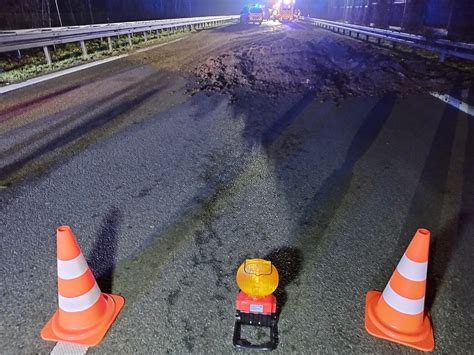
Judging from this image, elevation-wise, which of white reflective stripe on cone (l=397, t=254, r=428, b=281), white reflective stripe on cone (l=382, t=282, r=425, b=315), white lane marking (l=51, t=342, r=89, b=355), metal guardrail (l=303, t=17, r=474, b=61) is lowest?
white lane marking (l=51, t=342, r=89, b=355)

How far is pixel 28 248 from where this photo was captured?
2.64 metres

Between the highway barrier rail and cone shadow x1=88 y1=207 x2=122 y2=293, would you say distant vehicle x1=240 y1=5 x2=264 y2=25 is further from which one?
cone shadow x1=88 y1=207 x2=122 y2=293

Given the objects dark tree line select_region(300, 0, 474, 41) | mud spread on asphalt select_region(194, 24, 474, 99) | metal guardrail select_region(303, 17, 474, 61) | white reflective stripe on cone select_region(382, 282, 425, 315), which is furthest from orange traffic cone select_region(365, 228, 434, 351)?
dark tree line select_region(300, 0, 474, 41)

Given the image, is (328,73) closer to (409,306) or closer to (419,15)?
(409,306)

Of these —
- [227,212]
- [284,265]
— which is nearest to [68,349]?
[284,265]

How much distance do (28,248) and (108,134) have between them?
8.45 ft

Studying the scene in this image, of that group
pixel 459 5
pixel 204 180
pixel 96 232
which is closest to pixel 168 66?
pixel 204 180

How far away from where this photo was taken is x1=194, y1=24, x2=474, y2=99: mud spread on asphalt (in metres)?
7.53

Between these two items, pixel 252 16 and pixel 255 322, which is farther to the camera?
pixel 252 16

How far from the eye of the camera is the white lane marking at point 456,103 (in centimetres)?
583

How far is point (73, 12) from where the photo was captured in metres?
19.0

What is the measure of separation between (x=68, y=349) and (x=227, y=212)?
163 centimetres

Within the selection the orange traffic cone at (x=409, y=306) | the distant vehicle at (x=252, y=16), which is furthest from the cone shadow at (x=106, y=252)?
the distant vehicle at (x=252, y=16)

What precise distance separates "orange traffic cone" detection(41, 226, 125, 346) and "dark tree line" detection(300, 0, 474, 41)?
1607 centimetres
